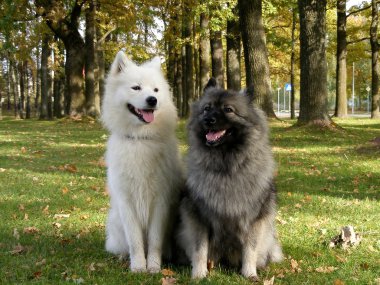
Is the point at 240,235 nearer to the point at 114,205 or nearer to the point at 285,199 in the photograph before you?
the point at 114,205

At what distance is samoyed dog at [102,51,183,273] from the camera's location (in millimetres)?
4371

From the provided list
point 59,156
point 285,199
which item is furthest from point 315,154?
point 59,156

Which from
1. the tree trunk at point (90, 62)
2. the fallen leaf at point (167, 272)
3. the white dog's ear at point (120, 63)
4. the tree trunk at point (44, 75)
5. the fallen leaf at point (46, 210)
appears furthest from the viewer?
the tree trunk at point (44, 75)

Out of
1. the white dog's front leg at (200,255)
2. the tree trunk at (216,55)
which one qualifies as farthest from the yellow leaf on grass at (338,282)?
the tree trunk at (216,55)

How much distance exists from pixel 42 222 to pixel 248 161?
3.34 metres

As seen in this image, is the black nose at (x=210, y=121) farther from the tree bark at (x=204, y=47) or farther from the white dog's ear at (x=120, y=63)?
the tree bark at (x=204, y=47)

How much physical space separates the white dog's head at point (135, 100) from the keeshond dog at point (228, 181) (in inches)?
15.3

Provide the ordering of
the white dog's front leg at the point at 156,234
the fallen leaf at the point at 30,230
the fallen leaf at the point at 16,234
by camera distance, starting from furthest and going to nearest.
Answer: the fallen leaf at the point at 30,230 < the fallen leaf at the point at 16,234 < the white dog's front leg at the point at 156,234

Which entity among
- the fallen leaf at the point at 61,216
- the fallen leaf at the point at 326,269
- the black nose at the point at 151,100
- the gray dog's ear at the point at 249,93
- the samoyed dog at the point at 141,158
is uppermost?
the gray dog's ear at the point at 249,93

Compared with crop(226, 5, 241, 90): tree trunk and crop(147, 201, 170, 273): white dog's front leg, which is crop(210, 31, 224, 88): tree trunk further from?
crop(147, 201, 170, 273): white dog's front leg

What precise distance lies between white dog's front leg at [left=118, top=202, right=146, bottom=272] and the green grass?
175 mm

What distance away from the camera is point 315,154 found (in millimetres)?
11844

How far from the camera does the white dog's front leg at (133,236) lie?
14.4 feet

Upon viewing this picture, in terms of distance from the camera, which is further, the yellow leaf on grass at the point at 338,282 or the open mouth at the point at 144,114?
the open mouth at the point at 144,114
